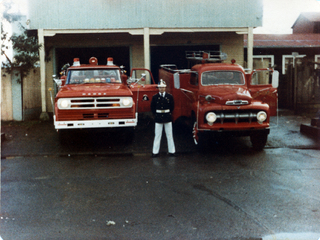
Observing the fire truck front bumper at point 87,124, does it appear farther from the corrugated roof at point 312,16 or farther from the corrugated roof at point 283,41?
the corrugated roof at point 312,16

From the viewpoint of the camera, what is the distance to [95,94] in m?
9.38

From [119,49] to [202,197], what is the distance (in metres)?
12.2

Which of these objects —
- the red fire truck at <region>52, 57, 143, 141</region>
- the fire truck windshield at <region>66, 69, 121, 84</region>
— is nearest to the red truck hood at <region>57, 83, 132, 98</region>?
the red fire truck at <region>52, 57, 143, 141</region>

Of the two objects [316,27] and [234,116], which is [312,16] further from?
[234,116]

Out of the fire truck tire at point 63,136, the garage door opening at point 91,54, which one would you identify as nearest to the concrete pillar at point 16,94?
the garage door opening at point 91,54

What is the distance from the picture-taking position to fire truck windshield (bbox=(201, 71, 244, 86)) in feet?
34.2

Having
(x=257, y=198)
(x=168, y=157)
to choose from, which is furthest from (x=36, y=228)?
(x=168, y=157)

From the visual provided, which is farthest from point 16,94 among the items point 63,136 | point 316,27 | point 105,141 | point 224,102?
point 316,27

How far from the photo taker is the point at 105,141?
1083 centimetres

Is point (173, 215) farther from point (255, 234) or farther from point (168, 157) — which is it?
point (168, 157)

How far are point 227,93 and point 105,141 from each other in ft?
12.1

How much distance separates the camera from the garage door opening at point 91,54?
16938 millimetres

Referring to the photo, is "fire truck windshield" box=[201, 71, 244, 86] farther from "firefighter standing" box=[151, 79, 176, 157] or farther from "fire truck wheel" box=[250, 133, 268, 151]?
"firefighter standing" box=[151, 79, 176, 157]

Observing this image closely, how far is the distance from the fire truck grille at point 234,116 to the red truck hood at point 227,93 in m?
0.32
